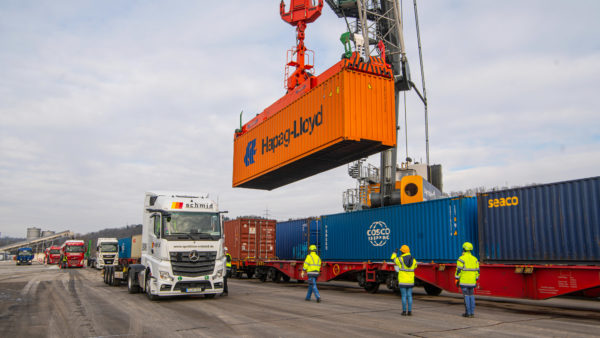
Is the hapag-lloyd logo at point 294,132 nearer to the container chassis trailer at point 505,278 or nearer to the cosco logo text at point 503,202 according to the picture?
the container chassis trailer at point 505,278

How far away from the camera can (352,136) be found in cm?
1322

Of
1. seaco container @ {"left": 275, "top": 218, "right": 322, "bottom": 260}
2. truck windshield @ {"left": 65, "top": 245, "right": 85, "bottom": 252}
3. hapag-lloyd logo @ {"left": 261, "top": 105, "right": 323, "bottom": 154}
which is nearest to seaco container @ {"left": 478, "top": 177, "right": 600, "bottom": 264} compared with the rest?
hapag-lloyd logo @ {"left": 261, "top": 105, "right": 323, "bottom": 154}

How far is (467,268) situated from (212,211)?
7.65 metres

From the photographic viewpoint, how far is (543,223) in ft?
36.5

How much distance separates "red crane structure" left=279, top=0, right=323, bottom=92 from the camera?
18.2m

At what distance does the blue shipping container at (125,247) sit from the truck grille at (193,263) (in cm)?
1809

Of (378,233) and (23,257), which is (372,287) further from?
(23,257)

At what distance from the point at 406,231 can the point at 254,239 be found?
427 inches

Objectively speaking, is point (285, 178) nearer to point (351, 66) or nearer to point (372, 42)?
point (351, 66)

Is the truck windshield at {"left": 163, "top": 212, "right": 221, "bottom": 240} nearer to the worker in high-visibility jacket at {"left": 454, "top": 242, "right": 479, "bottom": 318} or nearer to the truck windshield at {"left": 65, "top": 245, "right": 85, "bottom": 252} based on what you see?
the worker in high-visibility jacket at {"left": 454, "top": 242, "right": 479, "bottom": 318}

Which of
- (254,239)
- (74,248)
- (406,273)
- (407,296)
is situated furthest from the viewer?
(74,248)

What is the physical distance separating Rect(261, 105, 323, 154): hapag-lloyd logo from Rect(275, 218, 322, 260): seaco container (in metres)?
4.85

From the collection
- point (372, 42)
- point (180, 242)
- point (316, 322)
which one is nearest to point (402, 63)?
point (372, 42)

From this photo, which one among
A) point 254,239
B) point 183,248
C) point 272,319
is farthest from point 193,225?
point 254,239
